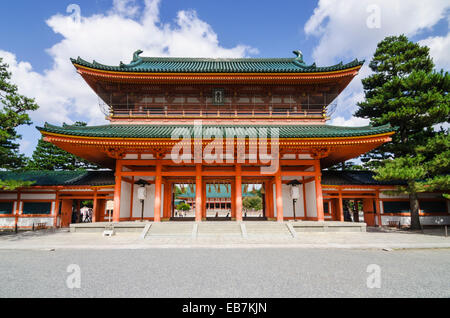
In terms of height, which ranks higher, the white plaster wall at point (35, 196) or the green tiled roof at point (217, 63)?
the green tiled roof at point (217, 63)

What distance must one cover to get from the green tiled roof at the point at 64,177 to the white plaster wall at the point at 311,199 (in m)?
14.4

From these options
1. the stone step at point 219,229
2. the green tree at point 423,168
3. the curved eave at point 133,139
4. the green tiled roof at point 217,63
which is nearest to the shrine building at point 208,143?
the curved eave at point 133,139

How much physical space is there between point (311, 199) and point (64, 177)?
1990 centimetres

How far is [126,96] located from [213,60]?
861 centimetres

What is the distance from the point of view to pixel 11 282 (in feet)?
18.1

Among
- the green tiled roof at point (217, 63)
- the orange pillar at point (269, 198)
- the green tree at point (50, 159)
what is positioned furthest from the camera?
the green tree at point (50, 159)

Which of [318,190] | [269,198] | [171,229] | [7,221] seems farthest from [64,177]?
[318,190]

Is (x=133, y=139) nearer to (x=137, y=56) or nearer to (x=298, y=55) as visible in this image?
(x=137, y=56)

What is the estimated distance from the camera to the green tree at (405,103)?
1487 cm

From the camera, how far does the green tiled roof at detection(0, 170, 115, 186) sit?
18.9m

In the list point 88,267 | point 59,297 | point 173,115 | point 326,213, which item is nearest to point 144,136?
point 173,115
